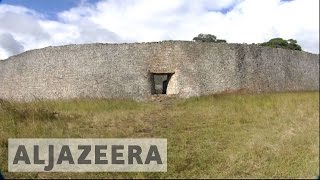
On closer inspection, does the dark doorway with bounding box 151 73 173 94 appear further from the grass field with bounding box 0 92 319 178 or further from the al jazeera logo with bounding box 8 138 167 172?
the al jazeera logo with bounding box 8 138 167 172

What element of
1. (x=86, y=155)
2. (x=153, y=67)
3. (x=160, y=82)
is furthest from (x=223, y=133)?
(x=160, y=82)

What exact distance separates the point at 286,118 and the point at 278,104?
0.59 meters

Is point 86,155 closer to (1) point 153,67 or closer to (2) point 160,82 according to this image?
(1) point 153,67

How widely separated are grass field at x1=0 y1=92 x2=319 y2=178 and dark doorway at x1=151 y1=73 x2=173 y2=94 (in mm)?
7284

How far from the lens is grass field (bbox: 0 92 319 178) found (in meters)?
3.15

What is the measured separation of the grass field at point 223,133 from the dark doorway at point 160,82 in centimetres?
728

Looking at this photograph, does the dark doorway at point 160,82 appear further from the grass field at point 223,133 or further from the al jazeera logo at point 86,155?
the al jazeera logo at point 86,155

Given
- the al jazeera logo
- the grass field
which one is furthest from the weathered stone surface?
the al jazeera logo

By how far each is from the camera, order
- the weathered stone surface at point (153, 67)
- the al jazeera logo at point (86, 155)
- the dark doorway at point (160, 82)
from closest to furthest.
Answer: the al jazeera logo at point (86, 155) → the weathered stone surface at point (153, 67) → the dark doorway at point (160, 82)

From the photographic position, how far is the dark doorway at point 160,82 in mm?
14359

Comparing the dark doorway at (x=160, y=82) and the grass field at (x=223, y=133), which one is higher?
the dark doorway at (x=160, y=82)

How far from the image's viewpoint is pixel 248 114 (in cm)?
453

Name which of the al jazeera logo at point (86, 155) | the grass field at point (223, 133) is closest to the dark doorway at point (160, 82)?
the grass field at point (223, 133)

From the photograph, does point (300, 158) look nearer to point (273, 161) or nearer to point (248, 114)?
point (273, 161)
